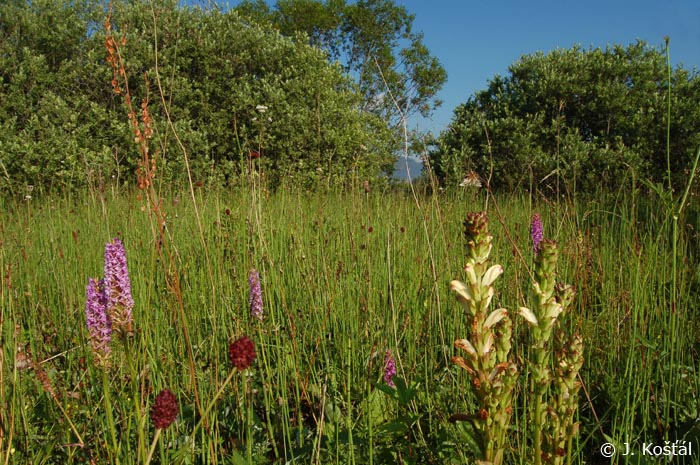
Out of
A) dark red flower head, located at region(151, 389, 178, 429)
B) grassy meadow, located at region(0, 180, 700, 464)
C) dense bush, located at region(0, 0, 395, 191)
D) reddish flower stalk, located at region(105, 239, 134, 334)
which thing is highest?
dense bush, located at region(0, 0, 395, 191)

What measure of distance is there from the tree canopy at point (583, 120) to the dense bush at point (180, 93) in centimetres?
235

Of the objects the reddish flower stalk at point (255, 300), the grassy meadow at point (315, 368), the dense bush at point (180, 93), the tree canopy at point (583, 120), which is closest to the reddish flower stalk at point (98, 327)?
the grassy meadow at point (315, 368)

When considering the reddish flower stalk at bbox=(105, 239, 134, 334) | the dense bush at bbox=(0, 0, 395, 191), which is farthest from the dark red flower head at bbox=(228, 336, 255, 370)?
the dense bush at bbox=(0, 0, 395, 191)

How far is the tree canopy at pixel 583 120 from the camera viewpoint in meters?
9.80

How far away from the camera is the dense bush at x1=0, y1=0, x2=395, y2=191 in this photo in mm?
9219

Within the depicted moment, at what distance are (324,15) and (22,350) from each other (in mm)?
22030

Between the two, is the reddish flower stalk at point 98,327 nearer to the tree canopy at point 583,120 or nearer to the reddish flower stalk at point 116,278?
the reddish flower stalk at point 116,278

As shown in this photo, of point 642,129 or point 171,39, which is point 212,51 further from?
point 642,129

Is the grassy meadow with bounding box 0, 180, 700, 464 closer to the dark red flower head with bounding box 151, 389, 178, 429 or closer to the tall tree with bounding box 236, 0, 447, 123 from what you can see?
the dark red flower head with bounding box 151, 389, 178, 429

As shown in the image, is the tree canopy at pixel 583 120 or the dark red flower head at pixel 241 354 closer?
the dark red flower head at pixel 241 354

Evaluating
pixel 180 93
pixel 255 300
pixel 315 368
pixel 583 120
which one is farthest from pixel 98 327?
pixel 583 120

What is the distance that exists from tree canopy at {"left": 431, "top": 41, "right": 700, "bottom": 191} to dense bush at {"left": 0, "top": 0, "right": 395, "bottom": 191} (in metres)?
2.35

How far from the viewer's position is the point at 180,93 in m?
9.88

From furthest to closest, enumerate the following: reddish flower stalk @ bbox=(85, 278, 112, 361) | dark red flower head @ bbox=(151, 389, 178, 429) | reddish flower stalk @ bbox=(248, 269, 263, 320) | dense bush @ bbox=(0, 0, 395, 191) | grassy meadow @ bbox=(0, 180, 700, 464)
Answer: dense bush @ bbox=(0, 0, 395, 191), reddish flower stalk @ bbox=(248, 269, 263, 320), reddish flower stalk @ bbox=(85, 278, 112, 361), grassy meadow @ bbox=(0, 180, 700, 464), dark red flower head @ bbox=(151, 389, 178, 429)
